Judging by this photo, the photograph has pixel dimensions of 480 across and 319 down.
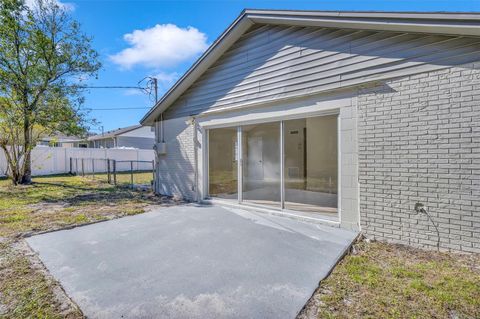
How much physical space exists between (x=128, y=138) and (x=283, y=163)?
23931 millimetres

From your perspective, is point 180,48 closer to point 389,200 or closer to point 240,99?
point 240,99

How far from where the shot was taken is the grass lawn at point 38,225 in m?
2.29

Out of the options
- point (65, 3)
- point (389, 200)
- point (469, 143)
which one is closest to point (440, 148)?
point (469, 143)

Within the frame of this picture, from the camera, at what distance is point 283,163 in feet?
18.2

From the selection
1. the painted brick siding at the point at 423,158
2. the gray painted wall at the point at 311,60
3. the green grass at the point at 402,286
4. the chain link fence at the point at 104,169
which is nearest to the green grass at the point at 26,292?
the green grass at the point at 402,286

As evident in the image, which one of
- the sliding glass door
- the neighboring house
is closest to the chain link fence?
the neighboring house

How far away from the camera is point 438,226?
140 inches

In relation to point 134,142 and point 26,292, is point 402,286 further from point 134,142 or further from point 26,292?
point 134,142

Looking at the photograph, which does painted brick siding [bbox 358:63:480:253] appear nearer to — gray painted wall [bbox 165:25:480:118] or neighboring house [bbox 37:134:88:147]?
gray painted wall [bbox 165:25:480:118]

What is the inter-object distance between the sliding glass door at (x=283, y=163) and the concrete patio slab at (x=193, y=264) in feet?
2.89

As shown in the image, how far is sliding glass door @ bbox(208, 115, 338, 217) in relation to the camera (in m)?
5.16

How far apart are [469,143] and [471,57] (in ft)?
4.05

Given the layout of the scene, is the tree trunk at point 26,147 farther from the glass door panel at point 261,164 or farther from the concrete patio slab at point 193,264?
the glass door panel at point 261,164

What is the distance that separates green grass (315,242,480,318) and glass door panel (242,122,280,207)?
2.73m
